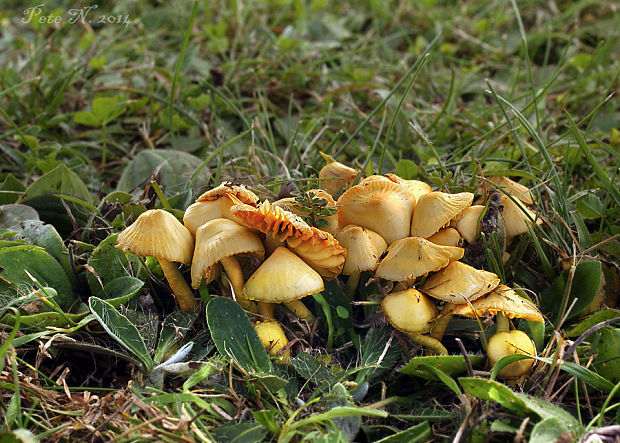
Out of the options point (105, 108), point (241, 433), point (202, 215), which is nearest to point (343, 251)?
point (202, 215)

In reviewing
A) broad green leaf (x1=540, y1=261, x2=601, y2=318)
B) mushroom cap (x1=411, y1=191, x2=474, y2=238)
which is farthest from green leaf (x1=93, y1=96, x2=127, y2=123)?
broad green leaf (x1=540, y1=261, x2=601, y2=318)

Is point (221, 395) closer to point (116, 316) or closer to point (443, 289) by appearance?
point (116, 316)

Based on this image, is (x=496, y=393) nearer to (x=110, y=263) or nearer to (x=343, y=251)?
(x=343, y=251)

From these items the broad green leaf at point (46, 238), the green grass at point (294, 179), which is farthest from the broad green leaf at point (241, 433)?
the broad green leaf at point (46, 238)

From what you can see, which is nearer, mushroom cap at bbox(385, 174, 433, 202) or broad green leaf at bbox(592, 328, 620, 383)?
broad green leaf at bbox(592, 328, 620, 383)

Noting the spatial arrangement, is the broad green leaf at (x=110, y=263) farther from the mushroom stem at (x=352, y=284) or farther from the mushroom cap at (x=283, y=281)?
the mushroom stem at (x=352, y=284)

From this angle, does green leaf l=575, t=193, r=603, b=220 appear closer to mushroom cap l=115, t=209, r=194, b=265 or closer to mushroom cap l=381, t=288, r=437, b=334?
mushroom cap l=381, t=288, r=437, b=334
